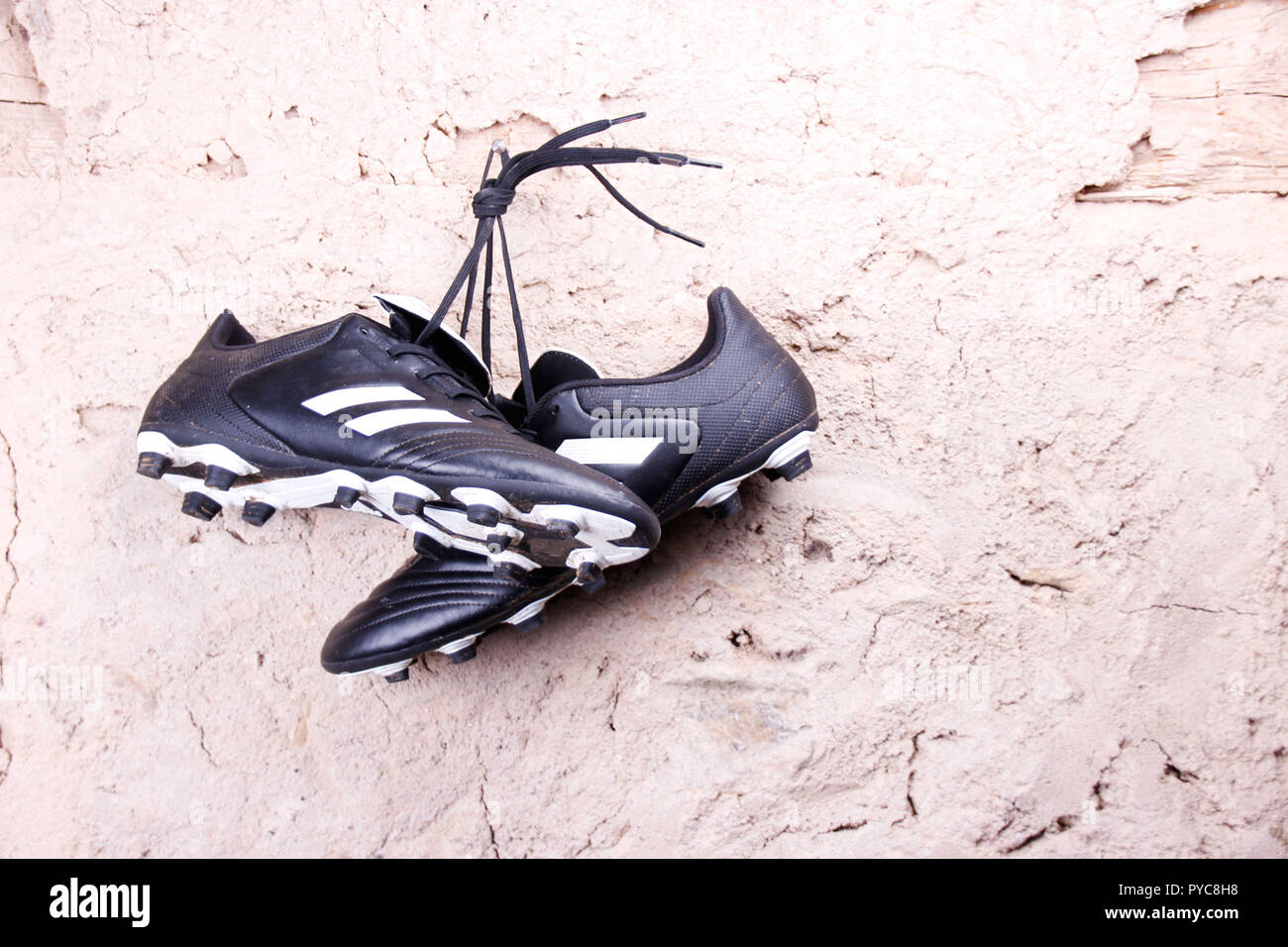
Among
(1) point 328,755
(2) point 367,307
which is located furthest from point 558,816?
(2) point 367,307

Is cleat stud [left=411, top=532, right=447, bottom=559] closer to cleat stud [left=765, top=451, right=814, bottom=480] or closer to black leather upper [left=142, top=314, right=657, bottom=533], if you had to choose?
black leather upper [left=142, top=314, right=657, bottom=533]

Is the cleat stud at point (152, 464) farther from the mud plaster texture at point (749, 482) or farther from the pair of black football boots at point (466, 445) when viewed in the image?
the mud plaster texture at point (749, 482)

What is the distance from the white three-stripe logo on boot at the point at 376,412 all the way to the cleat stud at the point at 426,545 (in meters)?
0.14

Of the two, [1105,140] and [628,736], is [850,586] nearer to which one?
[628,736]

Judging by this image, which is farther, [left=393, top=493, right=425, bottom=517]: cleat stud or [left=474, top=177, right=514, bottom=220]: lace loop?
[left=474, top=177, right=514, bottom=220]: lace loop

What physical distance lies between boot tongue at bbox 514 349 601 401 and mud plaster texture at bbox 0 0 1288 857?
0.44 feet

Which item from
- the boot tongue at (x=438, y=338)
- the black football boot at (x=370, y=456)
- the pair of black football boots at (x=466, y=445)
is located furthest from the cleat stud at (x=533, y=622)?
the boot tongue at (x=438, y=338)

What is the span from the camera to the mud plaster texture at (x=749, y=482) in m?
1.23

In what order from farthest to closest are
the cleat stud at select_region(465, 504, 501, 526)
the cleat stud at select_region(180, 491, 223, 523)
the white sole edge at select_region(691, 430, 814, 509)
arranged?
the white sole edge at select_region(691, 430, 814, 509) < the cleat stud at select_region(180, 491, 223, 523) < the cleat stud at select_region(465, 504, 501, 526)

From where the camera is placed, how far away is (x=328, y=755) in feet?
4.10

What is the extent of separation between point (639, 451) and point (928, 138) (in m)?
0.82

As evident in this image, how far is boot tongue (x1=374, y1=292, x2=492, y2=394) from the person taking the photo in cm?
119

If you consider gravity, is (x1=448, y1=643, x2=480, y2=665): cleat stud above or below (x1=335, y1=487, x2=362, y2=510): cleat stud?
below

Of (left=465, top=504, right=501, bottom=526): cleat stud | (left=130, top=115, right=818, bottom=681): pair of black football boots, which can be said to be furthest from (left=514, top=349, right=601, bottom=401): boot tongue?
(left=465, top=504, right=501, bottom=526): cleat stud
